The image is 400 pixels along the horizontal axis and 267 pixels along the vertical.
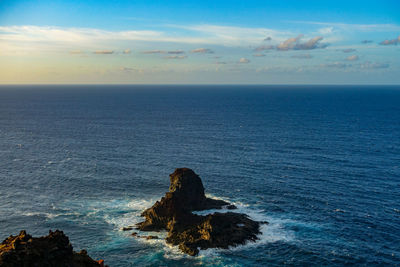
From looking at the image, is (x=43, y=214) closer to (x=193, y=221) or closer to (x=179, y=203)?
(x=179, y=203)

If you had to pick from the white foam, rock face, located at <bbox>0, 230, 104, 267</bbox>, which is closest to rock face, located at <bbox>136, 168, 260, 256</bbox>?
the white foam

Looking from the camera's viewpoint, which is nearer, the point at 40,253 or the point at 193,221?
the point at 40,253

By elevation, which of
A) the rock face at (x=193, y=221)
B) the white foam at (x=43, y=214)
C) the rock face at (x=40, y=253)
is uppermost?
the rock face at (x=40, y=253)

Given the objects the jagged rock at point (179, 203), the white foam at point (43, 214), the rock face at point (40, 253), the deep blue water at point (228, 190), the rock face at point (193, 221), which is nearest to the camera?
the rock face at point (40, 253)

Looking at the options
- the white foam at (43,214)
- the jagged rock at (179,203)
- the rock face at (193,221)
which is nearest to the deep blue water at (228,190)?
the white foam at (43,214)

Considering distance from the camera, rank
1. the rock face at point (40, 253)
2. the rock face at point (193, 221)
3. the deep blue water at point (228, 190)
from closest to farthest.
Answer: the rock face at point (40, 253) → the deep blue water at point (228, 190) → the rock face at point (193, 221)

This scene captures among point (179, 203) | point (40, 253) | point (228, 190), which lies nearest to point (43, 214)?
point (179, 203)

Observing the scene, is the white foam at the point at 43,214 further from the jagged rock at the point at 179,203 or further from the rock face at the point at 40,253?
the rock face at the point at 40,253
